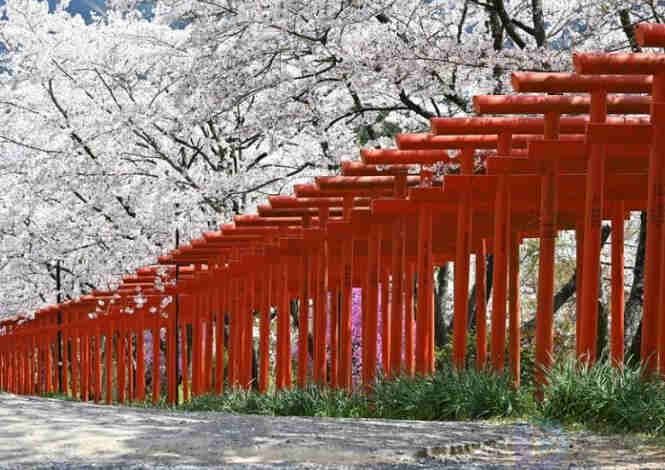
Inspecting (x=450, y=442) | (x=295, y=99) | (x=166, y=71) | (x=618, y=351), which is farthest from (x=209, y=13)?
(x=450, y=442)

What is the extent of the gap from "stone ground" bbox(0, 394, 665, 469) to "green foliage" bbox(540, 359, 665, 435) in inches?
11.1

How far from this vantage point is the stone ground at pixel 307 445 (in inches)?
277

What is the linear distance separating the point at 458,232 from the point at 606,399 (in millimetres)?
4747

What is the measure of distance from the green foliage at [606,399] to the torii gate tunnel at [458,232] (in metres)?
0.52

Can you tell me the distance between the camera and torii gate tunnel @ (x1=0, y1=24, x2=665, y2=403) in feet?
32.5

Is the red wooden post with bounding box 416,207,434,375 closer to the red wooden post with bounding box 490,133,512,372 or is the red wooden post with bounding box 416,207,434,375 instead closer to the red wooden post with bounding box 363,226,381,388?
the red wooden post with bounding box 363,226,381,388

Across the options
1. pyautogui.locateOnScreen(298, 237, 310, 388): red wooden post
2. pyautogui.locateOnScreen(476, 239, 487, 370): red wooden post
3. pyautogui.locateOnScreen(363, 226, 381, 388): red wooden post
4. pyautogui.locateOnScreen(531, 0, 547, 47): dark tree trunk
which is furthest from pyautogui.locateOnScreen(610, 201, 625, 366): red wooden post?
pyautogui.locateOnScreen(298, 237, 310, 388): red wooden post

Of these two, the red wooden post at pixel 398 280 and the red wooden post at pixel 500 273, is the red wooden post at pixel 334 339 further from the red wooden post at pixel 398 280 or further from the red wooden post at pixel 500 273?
the red wooden post at pixel 500 273

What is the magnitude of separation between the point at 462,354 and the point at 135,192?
13.0 metres

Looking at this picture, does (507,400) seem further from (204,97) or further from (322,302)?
(204,97)

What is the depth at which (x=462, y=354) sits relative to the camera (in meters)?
12.6

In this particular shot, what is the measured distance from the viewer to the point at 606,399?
28.1 feet

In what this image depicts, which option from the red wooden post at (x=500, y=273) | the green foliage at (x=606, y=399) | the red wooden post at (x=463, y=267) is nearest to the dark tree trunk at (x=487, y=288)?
the red wooden post at (x=463, y=267)

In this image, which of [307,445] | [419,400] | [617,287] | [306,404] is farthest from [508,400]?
[306,404]
